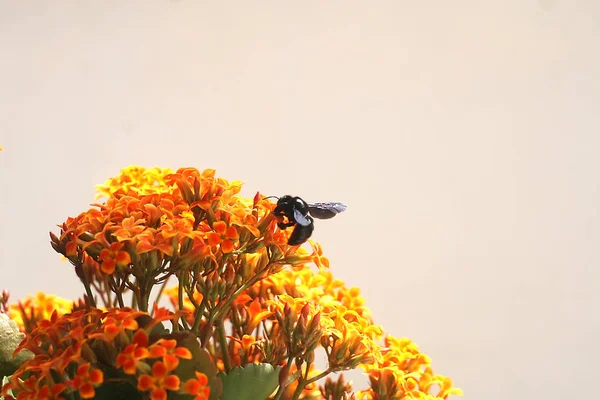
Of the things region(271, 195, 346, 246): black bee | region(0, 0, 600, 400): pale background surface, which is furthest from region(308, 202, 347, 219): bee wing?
region(0, 0, 600, 400): pale background surface

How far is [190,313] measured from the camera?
0.44 metres

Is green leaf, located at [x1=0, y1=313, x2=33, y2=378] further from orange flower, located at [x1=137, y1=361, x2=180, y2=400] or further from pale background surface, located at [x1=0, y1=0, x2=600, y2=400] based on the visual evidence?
pale background surface, located at [x1=0, y1=0, x2=600, y2=400]

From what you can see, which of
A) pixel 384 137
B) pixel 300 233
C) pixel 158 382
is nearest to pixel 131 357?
pixel 158 382

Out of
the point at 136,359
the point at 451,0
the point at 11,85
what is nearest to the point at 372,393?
the point at 136,359

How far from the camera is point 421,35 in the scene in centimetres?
126

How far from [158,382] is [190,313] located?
0.08 m

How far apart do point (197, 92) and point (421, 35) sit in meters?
0.44

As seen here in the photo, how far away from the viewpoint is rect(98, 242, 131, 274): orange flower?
39 centimetres

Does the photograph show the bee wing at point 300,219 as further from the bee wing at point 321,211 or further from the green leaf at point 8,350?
the green leaf at point 8,350

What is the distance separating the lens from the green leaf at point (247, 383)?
16.8 inches

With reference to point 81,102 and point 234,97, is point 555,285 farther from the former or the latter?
point 81,102

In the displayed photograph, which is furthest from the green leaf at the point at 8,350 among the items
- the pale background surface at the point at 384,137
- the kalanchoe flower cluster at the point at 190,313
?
the pale background surface at the point at 384,137

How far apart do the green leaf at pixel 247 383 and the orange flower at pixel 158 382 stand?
2.9 inches

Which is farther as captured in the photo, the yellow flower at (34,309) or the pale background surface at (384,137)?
the pale background surface at (384,137)
